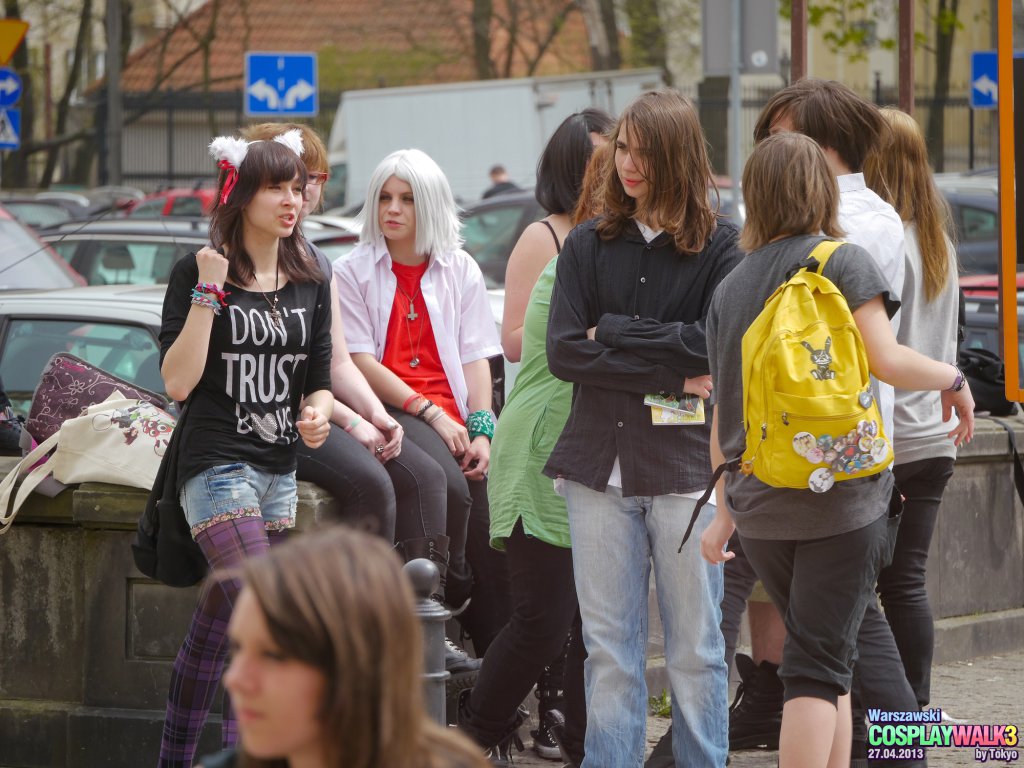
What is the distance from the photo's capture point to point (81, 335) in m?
6.48

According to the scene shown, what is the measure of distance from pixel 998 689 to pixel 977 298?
3107 millimetres

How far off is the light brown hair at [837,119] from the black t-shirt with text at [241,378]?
1385 mm

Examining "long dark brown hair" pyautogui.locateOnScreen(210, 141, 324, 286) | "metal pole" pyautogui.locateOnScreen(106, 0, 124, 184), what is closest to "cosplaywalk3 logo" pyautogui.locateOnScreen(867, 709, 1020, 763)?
"long dark brown hair" pyautogui.locateOnScreen(210, 141, 324, 286)

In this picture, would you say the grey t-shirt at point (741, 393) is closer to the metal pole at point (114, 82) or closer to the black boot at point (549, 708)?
the black boot at point (549, 708)

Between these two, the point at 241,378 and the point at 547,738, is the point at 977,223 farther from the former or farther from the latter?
the point at 241,378

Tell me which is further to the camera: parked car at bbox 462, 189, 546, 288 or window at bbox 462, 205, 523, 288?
parked car at bbox 462, 189, 546, 288

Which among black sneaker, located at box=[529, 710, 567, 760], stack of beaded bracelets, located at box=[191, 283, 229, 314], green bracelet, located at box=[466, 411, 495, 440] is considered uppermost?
stack of beaded bracelets, located at box=[191, 283, 229, 314]

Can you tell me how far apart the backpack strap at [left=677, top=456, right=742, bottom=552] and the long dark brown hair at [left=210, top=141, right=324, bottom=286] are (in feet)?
4.10

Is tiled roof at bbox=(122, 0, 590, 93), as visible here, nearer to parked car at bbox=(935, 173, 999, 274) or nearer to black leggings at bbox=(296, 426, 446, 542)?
parked car at bbox=(935, 173, 999, 274)

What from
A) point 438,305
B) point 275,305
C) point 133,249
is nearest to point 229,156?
point 275,305

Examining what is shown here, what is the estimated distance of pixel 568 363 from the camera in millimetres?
4238

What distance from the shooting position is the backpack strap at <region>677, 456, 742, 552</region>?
392 cm

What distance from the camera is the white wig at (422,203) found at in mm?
5348

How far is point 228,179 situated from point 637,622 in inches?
63.4
